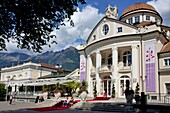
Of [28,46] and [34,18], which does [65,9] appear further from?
[28,46]

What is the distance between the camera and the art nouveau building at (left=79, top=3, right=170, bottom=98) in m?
28.6

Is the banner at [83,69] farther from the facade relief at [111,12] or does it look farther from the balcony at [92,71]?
the facade relief at [111,12]

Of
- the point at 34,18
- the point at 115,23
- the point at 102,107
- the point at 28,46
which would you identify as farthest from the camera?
the point at 115,23

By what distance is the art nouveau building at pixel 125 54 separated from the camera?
93.8ft

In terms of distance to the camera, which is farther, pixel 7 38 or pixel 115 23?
pixel 115 23

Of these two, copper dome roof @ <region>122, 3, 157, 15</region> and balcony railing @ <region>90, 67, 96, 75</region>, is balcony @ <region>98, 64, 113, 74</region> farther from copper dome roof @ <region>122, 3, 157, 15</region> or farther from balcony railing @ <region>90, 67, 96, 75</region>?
copper dome roof @ <region>122, 3, 157, 15</region>

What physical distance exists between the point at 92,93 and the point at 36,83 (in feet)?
63.7

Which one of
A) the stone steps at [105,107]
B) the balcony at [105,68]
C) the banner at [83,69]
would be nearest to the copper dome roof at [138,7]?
the banner at [83,69]

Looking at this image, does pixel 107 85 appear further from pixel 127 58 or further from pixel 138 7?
pixel 138 7

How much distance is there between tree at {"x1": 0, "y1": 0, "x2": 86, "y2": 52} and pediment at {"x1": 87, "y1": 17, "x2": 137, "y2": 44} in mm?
21234

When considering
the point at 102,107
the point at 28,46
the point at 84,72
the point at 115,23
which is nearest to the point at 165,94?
the point at 102,107

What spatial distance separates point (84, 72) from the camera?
3912 cm

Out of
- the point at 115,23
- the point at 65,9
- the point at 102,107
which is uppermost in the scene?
the point at 115,23

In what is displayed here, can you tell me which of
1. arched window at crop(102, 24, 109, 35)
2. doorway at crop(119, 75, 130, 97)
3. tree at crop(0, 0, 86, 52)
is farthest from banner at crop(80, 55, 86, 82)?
tree at crop(0, 0, 86, 52)
